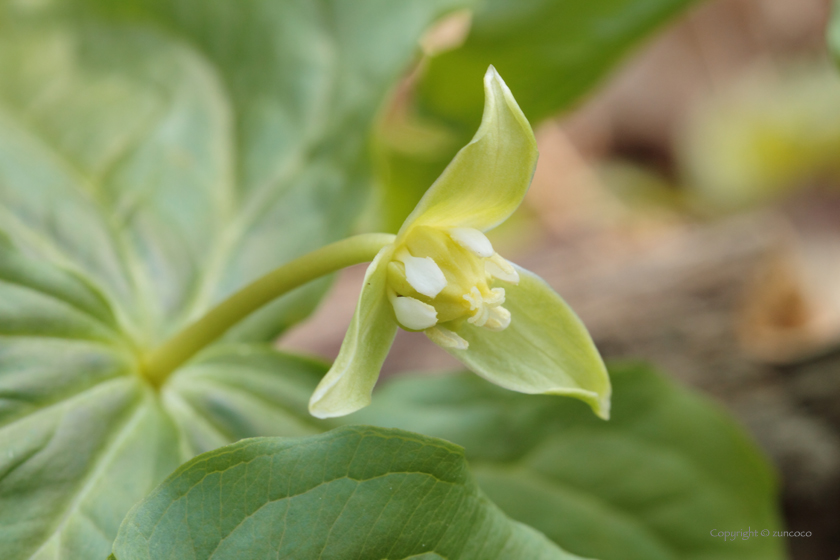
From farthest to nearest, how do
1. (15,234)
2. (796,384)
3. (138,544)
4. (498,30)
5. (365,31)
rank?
1. (796,384)
2. (498,30)
3. (365,31)
4. (15,234)
5. (138,544)

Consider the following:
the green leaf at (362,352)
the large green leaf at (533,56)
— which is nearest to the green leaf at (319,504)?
the green leaf at (362,352)

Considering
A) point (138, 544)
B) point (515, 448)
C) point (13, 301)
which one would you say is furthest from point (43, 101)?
point (515, 448)

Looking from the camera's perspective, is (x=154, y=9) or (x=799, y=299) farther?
Result: (x=799, y=299)

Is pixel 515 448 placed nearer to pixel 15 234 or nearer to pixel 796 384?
pixel 15 234

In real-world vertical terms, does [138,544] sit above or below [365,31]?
below

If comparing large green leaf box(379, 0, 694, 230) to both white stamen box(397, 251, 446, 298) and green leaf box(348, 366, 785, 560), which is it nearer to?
green leaf box(348, 366, 785, 560)

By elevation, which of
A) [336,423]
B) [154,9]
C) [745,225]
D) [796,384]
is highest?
[154,9]
